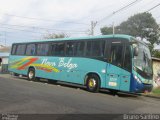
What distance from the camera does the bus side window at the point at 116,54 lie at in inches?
674

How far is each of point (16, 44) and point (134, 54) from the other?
13.8 meters

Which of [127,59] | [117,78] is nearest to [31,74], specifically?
[117,78]

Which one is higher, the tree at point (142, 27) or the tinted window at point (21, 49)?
the tree at point (142, 27)

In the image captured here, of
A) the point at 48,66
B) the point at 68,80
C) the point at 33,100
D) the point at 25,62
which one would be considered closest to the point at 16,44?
the point at 25,62

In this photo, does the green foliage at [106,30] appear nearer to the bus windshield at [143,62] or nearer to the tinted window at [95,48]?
the tinted window at [95,48]

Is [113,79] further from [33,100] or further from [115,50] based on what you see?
[33,100]

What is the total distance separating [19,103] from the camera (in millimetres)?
11477

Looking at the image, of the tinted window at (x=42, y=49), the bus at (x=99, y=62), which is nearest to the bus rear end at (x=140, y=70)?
the bus at (x=99, y=62)

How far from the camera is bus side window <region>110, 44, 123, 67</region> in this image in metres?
17.1

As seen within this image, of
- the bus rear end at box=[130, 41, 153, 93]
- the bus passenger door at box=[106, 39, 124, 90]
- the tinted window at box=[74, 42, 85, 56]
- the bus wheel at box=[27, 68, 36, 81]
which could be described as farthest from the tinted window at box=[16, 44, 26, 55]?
the bus rear end at box=[130, 41, 153, 93]

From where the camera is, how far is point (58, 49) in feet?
72.4

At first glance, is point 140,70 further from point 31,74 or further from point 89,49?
point 31,74

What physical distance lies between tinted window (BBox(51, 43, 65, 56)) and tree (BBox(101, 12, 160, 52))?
119 feet

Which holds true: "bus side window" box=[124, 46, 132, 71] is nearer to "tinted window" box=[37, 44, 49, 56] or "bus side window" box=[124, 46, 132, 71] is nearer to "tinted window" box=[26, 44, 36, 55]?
"tinted window" box=[37, 44, 49, 56]
